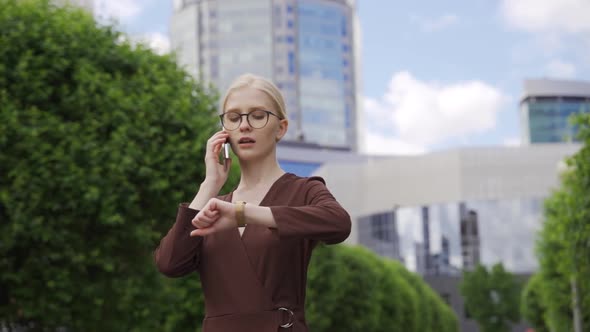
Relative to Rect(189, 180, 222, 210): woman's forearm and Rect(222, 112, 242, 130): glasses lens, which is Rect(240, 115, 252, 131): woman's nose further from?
Rect(189, 180, 222, 210): woman's forearm

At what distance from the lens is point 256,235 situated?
12.7 ft

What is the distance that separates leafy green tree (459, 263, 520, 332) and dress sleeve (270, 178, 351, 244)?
74.4m

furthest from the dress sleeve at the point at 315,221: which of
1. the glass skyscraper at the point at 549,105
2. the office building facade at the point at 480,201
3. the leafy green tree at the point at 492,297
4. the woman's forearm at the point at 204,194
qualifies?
the glass skyscraper at the point at 549,105

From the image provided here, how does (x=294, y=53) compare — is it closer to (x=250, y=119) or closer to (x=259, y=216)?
(x=250, y=119)

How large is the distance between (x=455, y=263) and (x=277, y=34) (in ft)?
236

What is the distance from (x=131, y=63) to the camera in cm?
1386

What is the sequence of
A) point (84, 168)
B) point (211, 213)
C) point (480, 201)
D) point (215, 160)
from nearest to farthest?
point (211, 213)
point (215, 160)
point (84, 168)
point (480, 201)

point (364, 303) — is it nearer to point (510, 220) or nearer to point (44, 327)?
point (44, 327)

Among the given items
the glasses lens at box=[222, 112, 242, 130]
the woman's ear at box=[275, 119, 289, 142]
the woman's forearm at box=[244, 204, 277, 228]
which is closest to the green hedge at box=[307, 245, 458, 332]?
the woman's ear at box=[275, 119, 289, 142]

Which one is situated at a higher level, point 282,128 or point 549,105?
point 549,105

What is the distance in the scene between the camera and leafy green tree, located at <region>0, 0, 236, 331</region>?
1175cm

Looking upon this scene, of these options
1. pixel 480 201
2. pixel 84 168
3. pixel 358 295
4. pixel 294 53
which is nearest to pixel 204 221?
pixel 84 168

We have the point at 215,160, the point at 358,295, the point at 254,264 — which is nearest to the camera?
the point at 254,264

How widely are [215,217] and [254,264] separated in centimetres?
43
